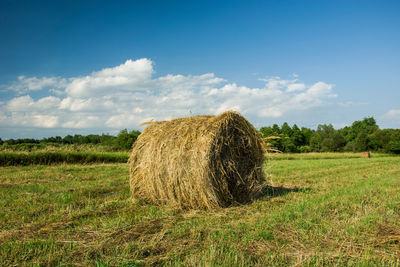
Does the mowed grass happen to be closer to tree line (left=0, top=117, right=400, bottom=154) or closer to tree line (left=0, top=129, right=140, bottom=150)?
tree line (left=0, top=129, right=140, bottom=150)

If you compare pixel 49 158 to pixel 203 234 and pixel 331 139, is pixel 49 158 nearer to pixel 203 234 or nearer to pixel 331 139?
pixel 203 234

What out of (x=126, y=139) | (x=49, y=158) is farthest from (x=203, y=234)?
(x=126, y=139)

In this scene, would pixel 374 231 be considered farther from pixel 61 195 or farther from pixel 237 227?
pixel 61 195

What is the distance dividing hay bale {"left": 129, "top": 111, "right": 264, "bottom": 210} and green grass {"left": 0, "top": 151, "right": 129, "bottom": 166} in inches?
538

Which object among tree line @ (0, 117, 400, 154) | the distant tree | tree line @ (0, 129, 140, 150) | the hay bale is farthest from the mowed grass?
tree line @ (0, 117, 400, 154)

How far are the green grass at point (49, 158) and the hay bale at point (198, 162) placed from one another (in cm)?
1366

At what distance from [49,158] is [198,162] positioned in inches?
625

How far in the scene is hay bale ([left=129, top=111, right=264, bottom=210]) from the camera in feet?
18.7

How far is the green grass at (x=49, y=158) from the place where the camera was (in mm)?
16469

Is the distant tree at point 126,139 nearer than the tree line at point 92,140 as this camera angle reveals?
No

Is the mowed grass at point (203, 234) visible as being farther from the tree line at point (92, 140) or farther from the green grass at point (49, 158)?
the tree line at point (92, 140)

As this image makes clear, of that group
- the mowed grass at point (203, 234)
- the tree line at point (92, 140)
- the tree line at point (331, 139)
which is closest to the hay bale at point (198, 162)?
the mowed grass at point (203, 234)

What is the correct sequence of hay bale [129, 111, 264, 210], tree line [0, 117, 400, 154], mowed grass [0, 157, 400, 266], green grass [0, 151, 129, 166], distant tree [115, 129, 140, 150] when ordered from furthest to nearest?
tree line [0, 117, 400, 154], distant tree [115, 129, 140, 150], green grass [0, 151, 129, 166], hay bale [129, 111, 264, 210], mowed grass [0, 157, 400, 266]

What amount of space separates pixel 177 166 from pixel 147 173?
1.04 m
